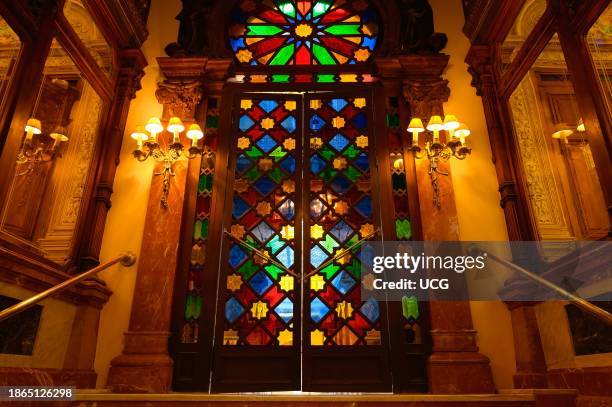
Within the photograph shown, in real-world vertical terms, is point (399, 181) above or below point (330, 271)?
above

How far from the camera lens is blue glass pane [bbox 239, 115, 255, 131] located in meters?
5.46

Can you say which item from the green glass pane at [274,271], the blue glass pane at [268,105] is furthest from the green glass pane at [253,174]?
the green glass pane at [274,271]

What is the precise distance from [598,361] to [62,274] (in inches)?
168

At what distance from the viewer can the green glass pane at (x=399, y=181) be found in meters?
5.11

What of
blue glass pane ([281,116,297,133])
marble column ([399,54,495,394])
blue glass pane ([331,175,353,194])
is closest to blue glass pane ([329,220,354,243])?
blue glass pane ([331,175,353,194])

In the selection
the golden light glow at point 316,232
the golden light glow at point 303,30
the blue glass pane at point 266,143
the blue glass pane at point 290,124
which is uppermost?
the golden light glow at point 303,30

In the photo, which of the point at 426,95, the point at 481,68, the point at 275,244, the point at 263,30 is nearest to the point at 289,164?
the point at 275,244

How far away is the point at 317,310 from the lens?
15.1ft

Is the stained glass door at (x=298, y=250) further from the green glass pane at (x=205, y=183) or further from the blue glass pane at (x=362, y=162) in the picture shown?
the green glass pane at (x=205, y=183)

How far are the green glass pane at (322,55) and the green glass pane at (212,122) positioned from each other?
5.07ft

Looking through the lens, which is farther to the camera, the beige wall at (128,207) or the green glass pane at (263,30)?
the green glass pane at (263,30)

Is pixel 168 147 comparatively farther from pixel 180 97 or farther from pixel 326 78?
pixel 326 78

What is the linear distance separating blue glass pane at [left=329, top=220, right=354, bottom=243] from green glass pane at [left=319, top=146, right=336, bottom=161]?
0.79m

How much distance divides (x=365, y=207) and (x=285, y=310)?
1.39m
